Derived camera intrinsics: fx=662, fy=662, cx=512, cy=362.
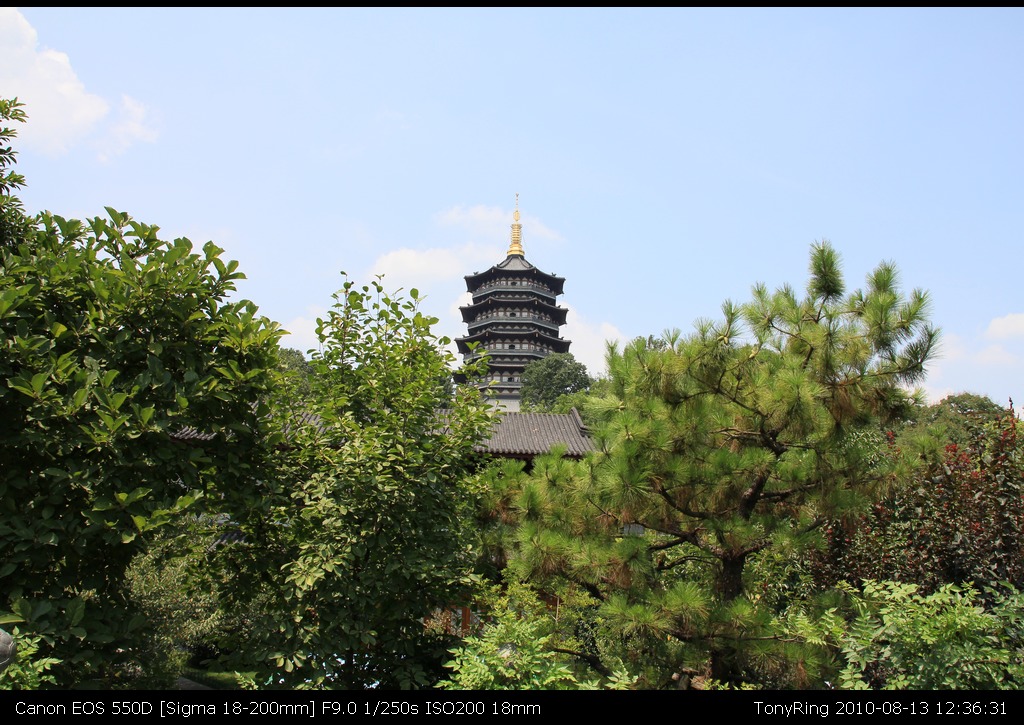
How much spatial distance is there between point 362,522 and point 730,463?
2671 mm

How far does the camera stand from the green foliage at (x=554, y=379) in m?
36.6

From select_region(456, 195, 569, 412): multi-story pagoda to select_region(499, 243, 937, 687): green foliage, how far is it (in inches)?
1424

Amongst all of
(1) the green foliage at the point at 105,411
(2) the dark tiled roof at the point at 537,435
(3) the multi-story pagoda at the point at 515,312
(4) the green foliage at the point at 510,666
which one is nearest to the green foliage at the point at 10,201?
(1) the green foliage at the point at 105,411

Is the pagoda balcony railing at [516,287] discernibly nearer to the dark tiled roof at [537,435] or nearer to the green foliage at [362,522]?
the dark tiled roof at [537,435]

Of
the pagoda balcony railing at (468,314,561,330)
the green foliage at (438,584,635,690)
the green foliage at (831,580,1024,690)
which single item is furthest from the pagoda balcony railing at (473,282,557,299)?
the green foliage at (438,584,635,690)

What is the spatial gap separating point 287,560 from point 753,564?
408cm

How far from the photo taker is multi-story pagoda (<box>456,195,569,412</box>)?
42.3 meters

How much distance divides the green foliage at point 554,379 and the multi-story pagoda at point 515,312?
383 cm

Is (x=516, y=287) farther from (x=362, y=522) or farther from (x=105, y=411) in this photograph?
(x=105, y=411)

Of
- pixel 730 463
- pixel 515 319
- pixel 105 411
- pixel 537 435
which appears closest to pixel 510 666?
pixel 730 463

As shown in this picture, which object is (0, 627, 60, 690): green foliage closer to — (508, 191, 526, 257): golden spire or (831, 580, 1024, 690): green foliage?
(831, 580, 1024, 690): green foliage

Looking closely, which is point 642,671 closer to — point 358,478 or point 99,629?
point 358,478
